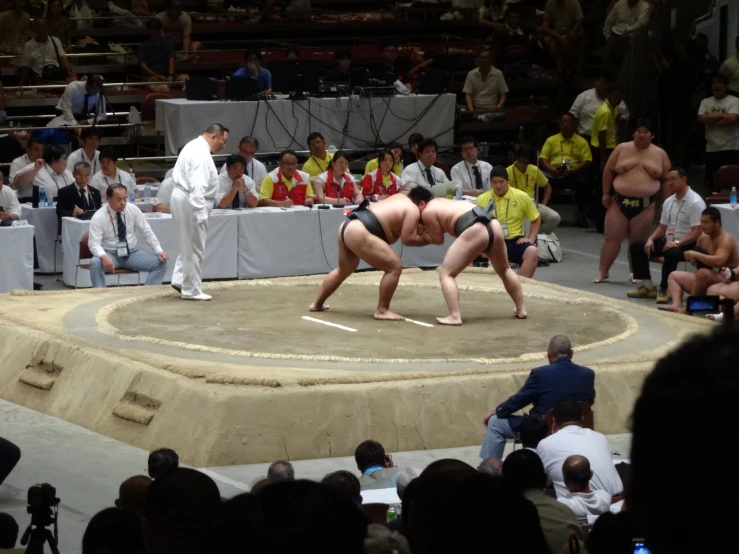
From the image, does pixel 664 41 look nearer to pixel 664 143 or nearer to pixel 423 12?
pixel 664 143

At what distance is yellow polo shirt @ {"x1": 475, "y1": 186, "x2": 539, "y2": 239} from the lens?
8.33 m

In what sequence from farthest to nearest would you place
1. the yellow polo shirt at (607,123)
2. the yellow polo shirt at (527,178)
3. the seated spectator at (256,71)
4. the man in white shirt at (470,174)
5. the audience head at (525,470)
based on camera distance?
1. the seated spectator at (256,71)
2. the yellow polo shirt at (607,123)
3. the man in white shirt at (470,174)
4. the yellow polo shirt at (527,178)
5. the audience head at (525,470)

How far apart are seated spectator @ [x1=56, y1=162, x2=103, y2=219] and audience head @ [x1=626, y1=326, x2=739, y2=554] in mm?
7733

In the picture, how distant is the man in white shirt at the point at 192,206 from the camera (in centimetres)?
721

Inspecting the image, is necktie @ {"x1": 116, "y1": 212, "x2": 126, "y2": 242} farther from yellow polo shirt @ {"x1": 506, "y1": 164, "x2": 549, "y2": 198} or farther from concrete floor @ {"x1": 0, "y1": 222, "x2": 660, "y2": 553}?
yellow polo shirt @ {"x1": 506, "y1": 164, "x2": 549, "y2": 198}

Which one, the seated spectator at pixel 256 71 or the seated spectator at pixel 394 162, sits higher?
the seated spectator at pixel 256 71

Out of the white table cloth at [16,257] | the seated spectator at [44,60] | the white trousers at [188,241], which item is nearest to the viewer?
the white trousers at [188,241]

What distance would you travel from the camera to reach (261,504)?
4.45ft

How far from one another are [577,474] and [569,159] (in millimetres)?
7191

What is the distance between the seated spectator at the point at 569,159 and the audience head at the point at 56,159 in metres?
4.06

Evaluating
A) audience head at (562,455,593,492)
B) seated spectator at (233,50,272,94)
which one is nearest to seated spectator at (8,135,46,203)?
seated spectator at (233,50,272,94)

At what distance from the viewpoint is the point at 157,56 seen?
39.4 feet

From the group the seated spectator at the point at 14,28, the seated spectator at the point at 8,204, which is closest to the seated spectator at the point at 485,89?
the seated spectator at the point at 14,28

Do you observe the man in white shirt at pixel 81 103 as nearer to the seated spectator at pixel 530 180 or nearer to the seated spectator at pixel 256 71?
the seated spectator at pixel 256 71
